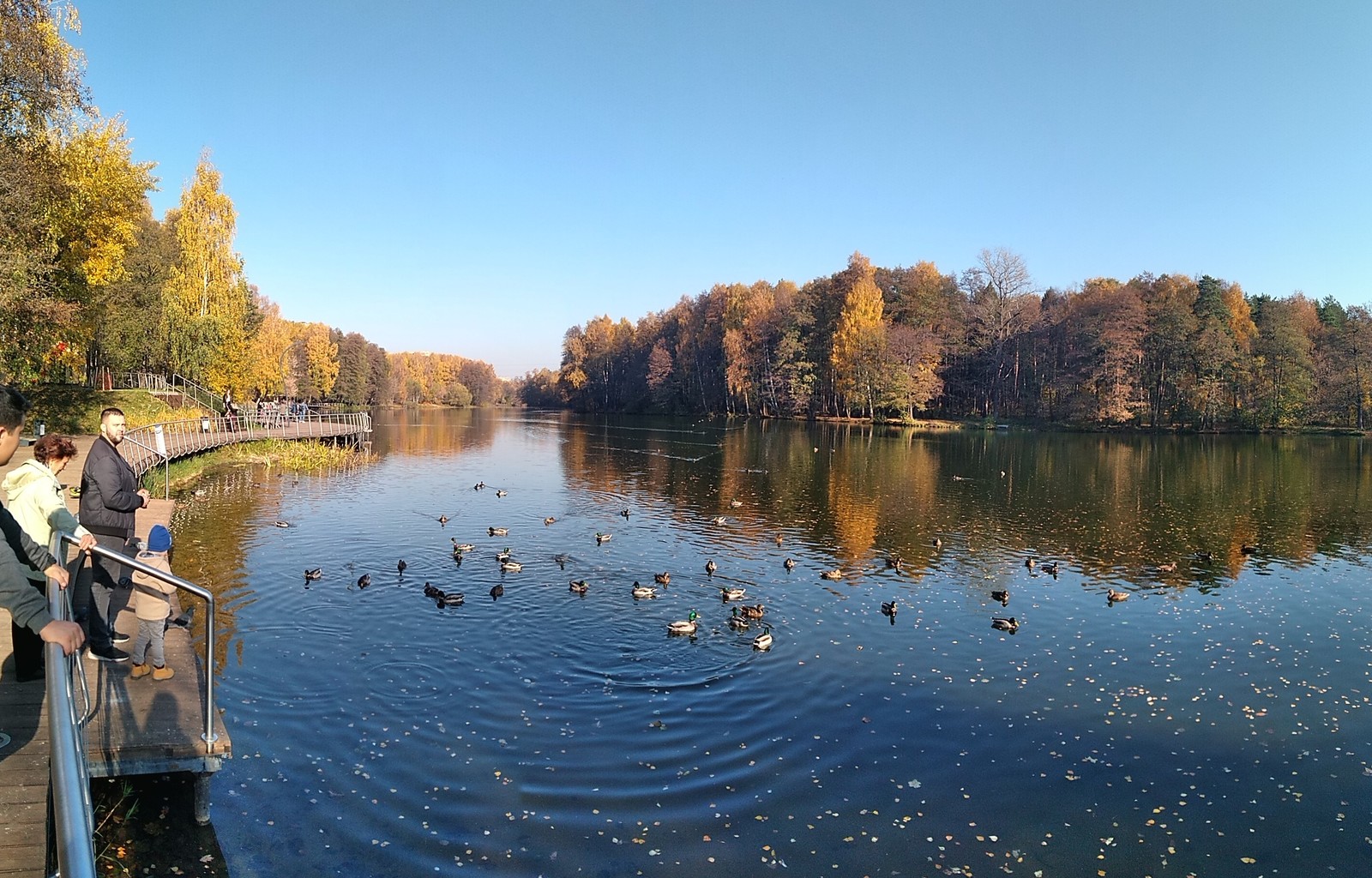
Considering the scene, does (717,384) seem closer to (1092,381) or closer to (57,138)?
(1092,381)

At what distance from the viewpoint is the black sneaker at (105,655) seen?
8.77 meters

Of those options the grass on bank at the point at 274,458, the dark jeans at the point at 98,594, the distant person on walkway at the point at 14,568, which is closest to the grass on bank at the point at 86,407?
the grass on bank at the point at 274,458

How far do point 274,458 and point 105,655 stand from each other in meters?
35.2

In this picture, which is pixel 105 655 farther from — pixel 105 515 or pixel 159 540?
pixel 105 515

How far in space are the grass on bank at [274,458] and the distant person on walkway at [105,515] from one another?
81.0 ft

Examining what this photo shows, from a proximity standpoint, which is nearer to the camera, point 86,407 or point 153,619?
point 153,619

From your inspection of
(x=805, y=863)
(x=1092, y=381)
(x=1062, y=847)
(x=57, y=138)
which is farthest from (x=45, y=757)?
(x=1092, y=381)

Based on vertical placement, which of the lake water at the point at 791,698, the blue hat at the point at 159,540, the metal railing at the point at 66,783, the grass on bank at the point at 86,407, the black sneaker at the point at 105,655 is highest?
the grass on bank at the point at 86,407

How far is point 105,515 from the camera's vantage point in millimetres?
8797

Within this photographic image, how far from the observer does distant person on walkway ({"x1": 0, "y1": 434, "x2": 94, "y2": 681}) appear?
677cm

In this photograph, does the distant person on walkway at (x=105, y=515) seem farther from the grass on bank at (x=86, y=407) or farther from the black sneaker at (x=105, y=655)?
the grass on bank at (x=86, y=407)

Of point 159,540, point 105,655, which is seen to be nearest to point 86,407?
point 105,655

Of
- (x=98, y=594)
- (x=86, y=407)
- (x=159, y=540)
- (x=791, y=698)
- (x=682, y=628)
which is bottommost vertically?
(x=791, y=698)

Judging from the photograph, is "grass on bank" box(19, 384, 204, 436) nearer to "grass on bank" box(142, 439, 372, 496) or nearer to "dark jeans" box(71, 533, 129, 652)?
"grass on bank" box(142, 439, 372, 496)
